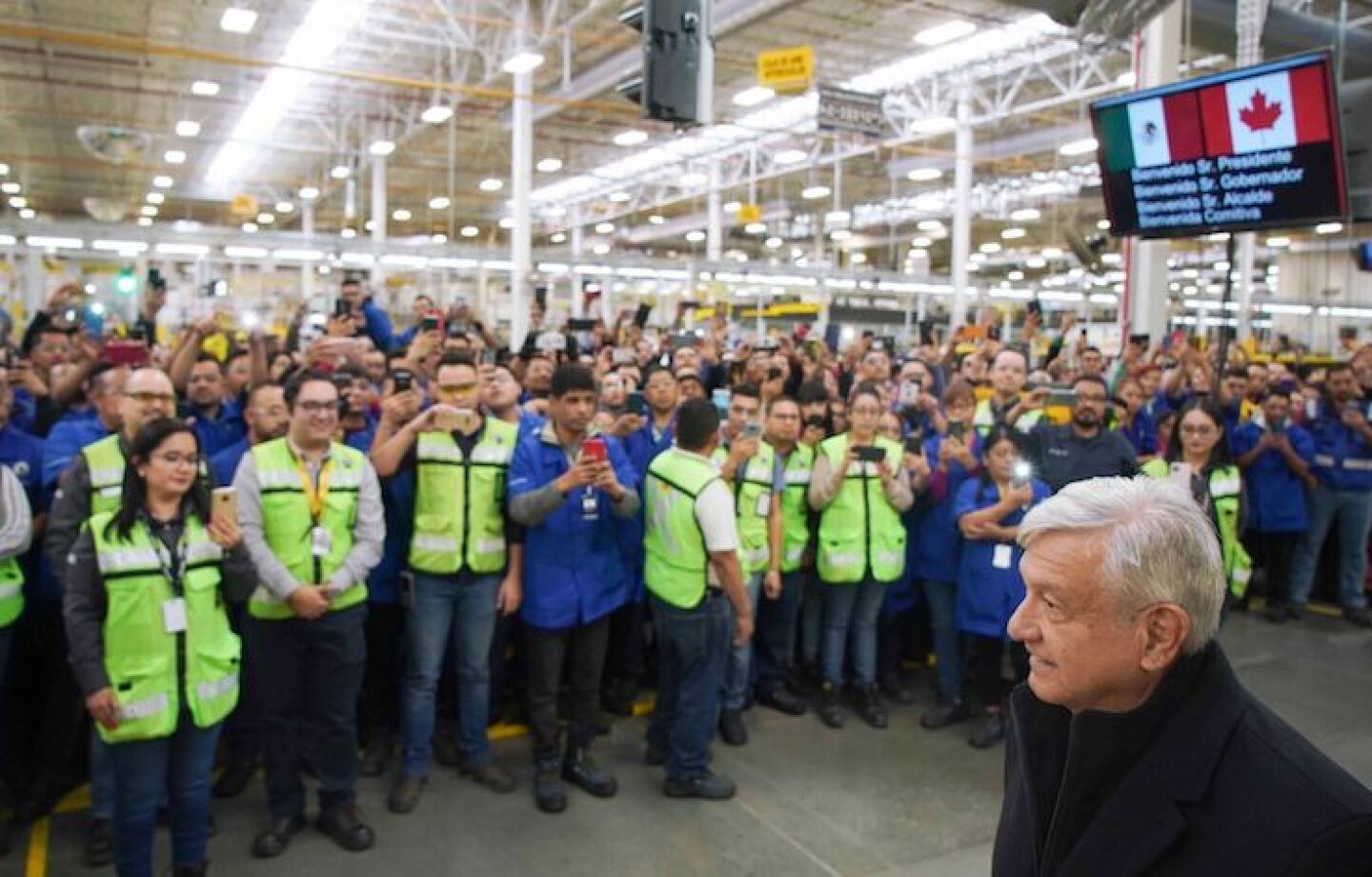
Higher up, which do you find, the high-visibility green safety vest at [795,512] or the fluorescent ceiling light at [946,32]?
the fluorescent ceiling light at [946,32]

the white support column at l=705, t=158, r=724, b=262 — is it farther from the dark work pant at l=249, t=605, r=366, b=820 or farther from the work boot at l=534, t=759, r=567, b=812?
the dark work pant at l=249, t=605, r=366, b=820

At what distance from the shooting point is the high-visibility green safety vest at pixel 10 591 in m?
3.42

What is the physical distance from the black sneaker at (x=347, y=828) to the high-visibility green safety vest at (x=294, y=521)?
0.79m

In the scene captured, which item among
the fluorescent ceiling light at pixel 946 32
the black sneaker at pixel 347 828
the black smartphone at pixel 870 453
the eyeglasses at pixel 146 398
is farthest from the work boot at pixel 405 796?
the fluorescent ceiling light at pixel 946 32

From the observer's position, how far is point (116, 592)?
114 inches

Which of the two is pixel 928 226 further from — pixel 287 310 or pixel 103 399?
pixel 103 399

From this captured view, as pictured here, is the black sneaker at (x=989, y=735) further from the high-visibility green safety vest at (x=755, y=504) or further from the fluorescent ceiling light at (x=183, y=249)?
the fluorescent ceiling light at (x=183, y=249)

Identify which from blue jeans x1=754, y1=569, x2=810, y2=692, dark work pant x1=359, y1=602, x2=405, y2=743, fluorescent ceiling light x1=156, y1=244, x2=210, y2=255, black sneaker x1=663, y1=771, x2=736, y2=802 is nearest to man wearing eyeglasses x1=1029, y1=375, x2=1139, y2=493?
blue jeans x1=754, y1=569, x2=810, y2=692

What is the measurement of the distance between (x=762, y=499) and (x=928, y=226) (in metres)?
23.1

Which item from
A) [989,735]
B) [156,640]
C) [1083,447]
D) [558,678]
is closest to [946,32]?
[1083,447]

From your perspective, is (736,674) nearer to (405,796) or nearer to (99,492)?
(405,796)

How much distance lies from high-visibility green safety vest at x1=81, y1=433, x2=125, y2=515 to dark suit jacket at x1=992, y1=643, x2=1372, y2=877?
11.1 feet

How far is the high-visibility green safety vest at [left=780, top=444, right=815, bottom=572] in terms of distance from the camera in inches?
197

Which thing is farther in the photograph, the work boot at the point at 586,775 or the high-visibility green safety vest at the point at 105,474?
the work boot at the point at 586,775
